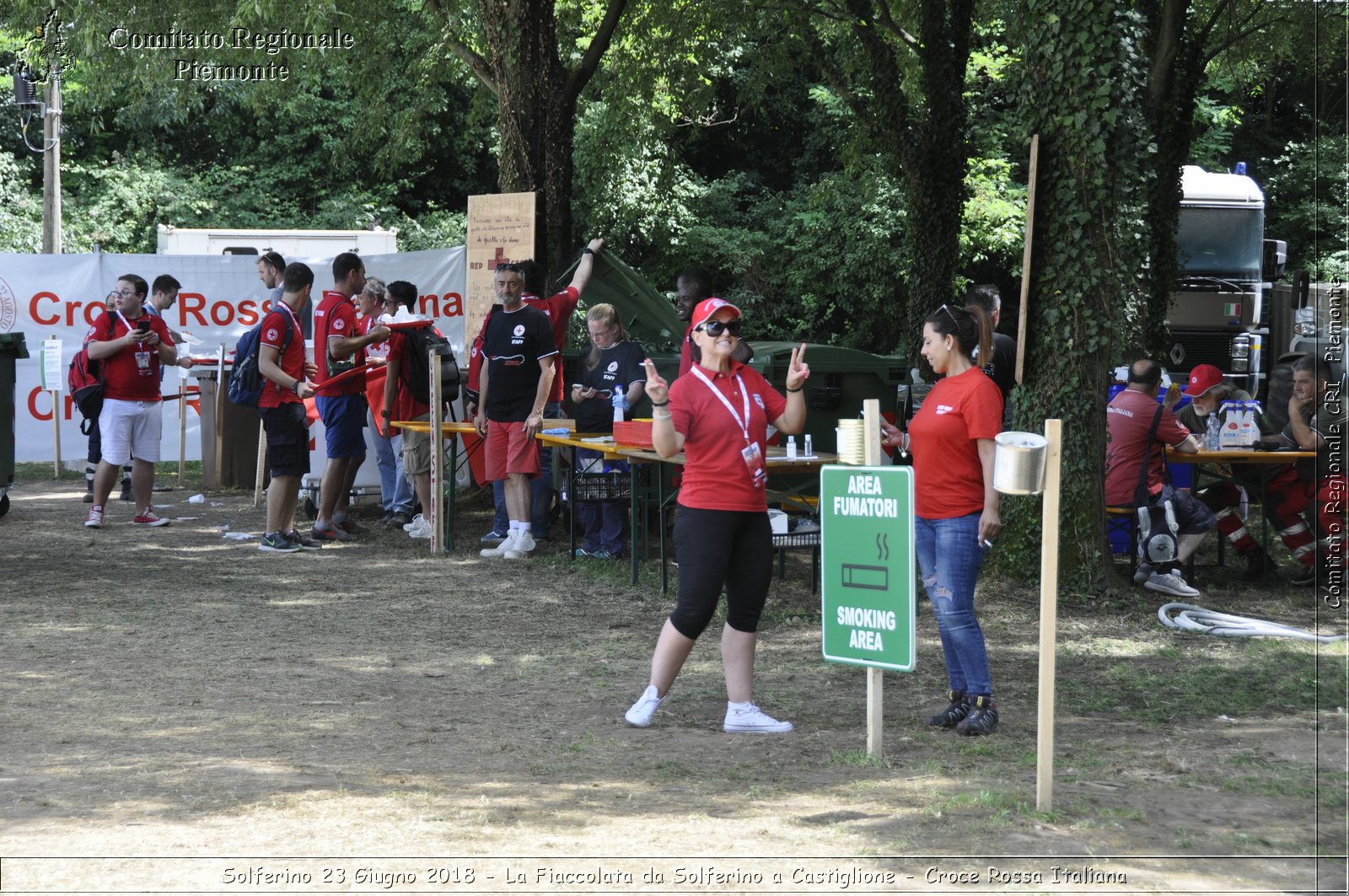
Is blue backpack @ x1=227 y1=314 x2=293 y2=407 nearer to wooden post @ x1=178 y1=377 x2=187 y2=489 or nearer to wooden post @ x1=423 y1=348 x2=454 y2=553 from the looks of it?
wooden post @ x1=423 y1=348 x2=454 y2=553

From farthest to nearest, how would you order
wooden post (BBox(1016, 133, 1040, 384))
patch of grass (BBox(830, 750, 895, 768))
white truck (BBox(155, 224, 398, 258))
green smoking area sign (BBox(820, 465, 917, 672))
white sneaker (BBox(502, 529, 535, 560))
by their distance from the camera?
white truck (BBox(155, 224, 398, 258)) → white sneaker (BBox(502, 529, 535, 560)) → wooden post (BBox(1016, 133, 1040, 384)) → patch of grass (BBox(830, 750, 895, 768)) → green smoking area sign (BBox(820, 465, 917, 672))

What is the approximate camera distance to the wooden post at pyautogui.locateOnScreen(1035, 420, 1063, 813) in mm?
4836

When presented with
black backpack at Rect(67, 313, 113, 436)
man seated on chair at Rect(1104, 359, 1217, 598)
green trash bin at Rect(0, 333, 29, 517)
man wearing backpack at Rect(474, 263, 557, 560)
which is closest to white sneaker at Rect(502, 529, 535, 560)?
man wearing backpack at Rect(474, 263, 557, 560)

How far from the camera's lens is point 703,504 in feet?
19.3

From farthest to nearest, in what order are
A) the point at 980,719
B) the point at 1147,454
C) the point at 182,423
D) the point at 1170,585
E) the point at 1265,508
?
the point at 182,423 < the point at 1265,508 < the point at 1147,454 < the point at 1170,585 < the point at 980,719

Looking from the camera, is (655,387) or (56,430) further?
(56,430)

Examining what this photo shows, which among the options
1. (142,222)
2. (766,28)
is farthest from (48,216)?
(766,28)

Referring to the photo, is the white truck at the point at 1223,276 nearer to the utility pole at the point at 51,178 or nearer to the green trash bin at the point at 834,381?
the green trash bin at the point at 834,381

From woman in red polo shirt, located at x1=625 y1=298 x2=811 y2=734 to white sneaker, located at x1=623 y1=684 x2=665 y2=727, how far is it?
54mm

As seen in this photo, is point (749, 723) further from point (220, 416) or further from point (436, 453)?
point (220, 416)

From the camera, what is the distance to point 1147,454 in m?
9.71

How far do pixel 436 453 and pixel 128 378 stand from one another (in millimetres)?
2948

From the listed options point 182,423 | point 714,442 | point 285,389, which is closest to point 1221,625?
point 714,442

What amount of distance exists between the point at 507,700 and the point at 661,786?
155cm
